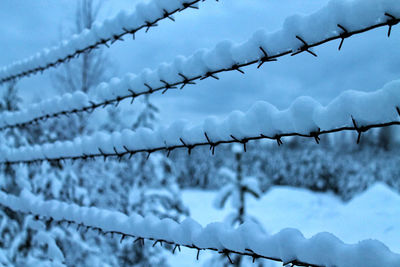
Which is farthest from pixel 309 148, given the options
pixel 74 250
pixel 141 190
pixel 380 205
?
pixel 74 250

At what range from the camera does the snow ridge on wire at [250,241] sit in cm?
97

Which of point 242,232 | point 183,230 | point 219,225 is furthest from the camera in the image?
point 183,230

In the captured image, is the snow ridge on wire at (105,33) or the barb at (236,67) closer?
the barb at (236,67)

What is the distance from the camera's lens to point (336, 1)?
3.34 feet

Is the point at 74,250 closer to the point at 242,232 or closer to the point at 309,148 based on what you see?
the point at 242,232

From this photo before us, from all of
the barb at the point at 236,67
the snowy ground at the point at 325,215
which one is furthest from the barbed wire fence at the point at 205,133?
the snowy ground at the point at 325,215

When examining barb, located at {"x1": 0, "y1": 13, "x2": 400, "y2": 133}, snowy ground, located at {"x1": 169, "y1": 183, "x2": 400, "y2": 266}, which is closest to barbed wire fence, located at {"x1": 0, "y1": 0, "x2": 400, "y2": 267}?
barb, located at {"x1": 0, "y1": 13, "x2": 400, "y2": 133}

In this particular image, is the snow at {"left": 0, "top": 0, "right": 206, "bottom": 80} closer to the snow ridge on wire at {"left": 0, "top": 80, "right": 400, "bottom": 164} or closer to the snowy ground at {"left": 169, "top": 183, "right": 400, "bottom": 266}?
the snow ridge on wire at {"left": 0, "top": 80, "right": 400, "bottom": 164}

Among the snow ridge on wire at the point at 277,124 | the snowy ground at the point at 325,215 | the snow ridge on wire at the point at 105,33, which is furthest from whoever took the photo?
the snowy ground at the point at 325,215

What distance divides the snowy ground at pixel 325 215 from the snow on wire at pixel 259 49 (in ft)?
17.3

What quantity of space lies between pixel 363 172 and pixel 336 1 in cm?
2258

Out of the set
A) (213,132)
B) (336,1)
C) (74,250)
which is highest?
(336,1)

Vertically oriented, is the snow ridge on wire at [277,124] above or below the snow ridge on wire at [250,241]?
above

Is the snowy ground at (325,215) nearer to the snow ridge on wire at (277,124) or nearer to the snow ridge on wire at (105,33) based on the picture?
the snow ridge on wire at (105,33)
